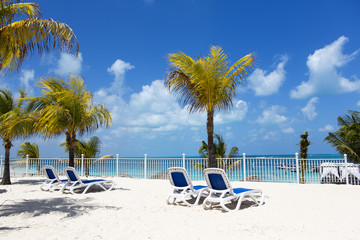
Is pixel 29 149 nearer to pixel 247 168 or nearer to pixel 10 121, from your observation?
pixel 10 121

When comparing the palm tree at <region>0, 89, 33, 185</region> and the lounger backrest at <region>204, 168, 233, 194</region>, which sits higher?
the palm tree at <region>0, 89, 33, 185</region>

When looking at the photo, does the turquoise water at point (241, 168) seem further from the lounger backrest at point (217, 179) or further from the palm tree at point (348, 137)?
the lounger backrest at point (217, 179)

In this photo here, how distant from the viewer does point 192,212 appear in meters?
6.07

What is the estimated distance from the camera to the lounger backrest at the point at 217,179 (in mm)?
6242

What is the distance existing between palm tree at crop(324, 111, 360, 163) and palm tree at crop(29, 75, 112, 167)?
36.8ft

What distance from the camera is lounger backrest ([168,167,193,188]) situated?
23.2 ft

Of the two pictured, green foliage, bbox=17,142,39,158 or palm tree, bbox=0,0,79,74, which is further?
green foliage, bbox=17,142,39,158

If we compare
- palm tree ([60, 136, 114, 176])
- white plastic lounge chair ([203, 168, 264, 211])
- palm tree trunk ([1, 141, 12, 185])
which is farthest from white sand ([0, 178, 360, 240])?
palm tree ([60, 136, 114, 176])

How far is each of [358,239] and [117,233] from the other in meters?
3.68

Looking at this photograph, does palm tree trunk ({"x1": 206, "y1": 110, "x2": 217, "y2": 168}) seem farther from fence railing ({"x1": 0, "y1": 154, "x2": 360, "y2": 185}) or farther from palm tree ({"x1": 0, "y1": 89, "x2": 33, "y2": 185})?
palm tree ({"x1": 0, "y1": 89, "x2": 33, "y2": 185})

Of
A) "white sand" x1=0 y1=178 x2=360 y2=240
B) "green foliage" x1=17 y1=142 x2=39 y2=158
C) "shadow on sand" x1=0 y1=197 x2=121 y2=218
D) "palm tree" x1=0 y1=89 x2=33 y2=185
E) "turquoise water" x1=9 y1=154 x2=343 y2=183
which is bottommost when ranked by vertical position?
"shadow on sand" x1=0 y1=197 x2=121 y2=218

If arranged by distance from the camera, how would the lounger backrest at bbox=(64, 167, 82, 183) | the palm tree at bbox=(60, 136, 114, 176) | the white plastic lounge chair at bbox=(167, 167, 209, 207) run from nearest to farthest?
the white plastic lounge chair at bbox=(167, 167, 209, 207)
the lounger backrest at bbox=(64, 167, 82, 183)
the palm tree at bbox=(60, 136, 114, 176)

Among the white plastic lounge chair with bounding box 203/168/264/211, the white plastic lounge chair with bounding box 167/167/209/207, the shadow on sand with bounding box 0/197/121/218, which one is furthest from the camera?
the white plastic lounge chair with bounding box 167/167/209/207

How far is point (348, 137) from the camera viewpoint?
1270 centimetres
